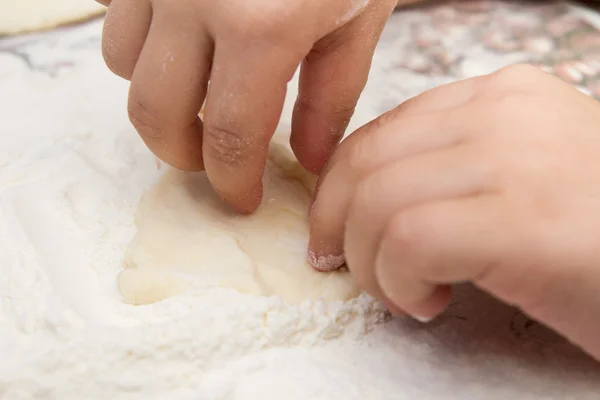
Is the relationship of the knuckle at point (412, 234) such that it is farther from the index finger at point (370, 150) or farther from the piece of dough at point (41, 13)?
the piece of dough at point (41, 13)

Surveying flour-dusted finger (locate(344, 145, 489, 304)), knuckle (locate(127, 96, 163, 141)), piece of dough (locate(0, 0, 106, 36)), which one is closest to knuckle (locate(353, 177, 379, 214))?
flour-dusted finger (locate(344, 145, 489, 304))

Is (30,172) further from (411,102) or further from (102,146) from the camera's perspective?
(411,102)

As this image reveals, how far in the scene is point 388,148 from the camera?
1.59 ft

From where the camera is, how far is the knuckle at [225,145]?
0.50 m

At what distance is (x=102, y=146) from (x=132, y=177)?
0.09m

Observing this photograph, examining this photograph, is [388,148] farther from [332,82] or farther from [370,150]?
[332,82]

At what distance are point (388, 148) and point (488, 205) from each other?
0.37 feet

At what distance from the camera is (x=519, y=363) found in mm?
515

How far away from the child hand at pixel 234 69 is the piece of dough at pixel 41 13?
476 mm

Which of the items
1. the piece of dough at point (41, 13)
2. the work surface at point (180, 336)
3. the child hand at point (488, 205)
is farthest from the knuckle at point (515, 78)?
the piece of dough at point (41, 13)

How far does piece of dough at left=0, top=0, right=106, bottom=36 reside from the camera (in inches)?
37.5

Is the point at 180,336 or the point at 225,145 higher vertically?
the point at 225,145

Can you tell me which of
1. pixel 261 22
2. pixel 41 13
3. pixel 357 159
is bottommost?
pixel 41 13

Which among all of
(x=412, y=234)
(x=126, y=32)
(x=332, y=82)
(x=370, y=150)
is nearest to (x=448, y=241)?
(x=412, y=234)
